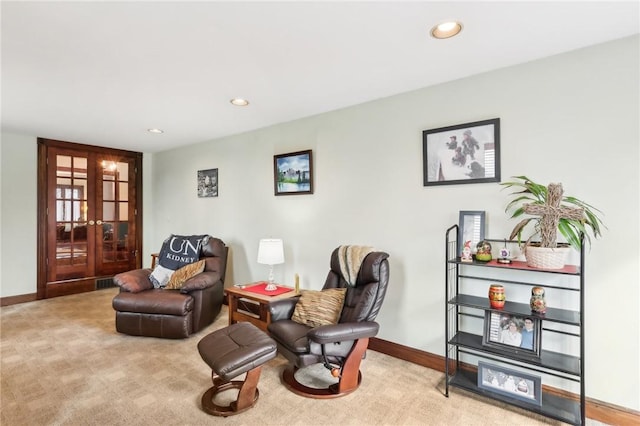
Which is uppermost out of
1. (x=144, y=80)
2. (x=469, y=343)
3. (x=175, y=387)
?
(x=144, y=80)

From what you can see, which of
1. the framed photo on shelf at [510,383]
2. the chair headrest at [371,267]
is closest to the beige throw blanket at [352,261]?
the chair headrest at [371,267]

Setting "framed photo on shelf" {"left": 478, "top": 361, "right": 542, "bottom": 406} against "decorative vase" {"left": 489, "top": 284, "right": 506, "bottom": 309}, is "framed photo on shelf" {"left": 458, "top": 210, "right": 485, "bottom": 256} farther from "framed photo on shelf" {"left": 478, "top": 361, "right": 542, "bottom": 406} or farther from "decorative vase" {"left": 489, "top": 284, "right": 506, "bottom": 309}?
"framed photo on shelf" {"left": 478, "top": 361, "right": 542, "bottom": 406}

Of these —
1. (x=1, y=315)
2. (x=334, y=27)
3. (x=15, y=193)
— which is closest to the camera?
(x=334, y=27)

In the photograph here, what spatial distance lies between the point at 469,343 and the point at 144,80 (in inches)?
126

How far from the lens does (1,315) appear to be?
163 inches

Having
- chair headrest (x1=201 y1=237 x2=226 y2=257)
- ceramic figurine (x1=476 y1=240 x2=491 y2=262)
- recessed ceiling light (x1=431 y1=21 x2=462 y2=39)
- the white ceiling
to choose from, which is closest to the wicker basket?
ceramic figurine (x1=476 y1=240 x2=491 y2=262)

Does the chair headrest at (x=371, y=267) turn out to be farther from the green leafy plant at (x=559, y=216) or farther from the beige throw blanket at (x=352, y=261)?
the green leafy plant at (x=559, y=216)

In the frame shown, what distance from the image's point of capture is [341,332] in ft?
7.39

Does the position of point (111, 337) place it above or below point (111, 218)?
below

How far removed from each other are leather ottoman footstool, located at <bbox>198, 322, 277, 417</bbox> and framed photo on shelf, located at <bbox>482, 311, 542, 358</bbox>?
149 cm

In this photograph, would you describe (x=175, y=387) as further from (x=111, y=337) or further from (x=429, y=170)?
(x=429, y=170)

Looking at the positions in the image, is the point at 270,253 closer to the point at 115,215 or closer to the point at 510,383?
the point at 510,383

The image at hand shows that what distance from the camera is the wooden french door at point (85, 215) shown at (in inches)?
193

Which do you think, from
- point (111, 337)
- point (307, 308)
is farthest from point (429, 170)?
point (111, 337)
